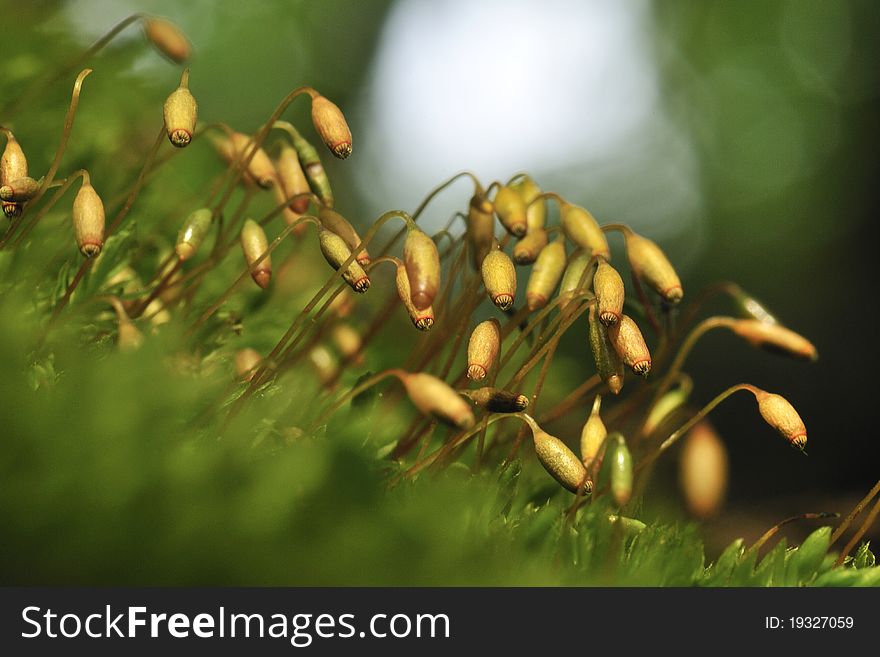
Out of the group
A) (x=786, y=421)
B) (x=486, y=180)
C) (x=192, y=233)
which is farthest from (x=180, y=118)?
(x=486, y=180)

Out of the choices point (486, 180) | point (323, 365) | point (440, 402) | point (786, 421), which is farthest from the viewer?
point (486, 180)

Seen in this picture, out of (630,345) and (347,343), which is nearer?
(630,345)

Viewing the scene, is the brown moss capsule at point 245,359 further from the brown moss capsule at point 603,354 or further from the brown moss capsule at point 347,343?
the brown moss capsule at point 603,354

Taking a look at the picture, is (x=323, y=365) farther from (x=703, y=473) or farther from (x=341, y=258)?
(x=703, y=473)

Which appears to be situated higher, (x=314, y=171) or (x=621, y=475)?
(x=314, y=171)

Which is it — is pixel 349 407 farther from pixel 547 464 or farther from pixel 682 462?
pixel 682 462

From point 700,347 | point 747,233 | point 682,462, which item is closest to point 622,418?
point 682,462

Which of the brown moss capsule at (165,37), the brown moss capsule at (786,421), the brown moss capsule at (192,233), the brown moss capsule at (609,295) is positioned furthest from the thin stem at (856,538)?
the brown moss capsule at (165,37)

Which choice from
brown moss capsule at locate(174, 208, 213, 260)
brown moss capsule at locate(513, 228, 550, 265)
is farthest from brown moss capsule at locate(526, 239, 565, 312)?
brown moss capsule at locate(174, 208, 213, 260)
